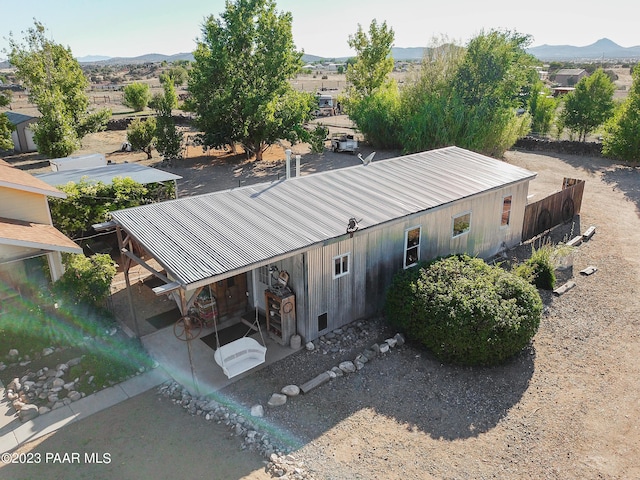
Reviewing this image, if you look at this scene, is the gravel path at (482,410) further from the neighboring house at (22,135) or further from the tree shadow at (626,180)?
the neighboring house at (22,135)

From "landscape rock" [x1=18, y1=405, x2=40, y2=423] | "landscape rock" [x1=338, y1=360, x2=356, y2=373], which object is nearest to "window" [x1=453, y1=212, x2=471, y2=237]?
"landscape rock" [x1=338, y1=360, x2=356, y2=373]

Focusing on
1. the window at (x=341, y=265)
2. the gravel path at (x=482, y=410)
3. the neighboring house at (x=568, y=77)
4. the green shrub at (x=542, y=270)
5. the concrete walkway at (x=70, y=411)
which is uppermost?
the neighboring house at (x=568, y=77)

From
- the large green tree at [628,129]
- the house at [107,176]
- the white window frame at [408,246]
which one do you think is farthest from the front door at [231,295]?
the large green tree at [628,129]

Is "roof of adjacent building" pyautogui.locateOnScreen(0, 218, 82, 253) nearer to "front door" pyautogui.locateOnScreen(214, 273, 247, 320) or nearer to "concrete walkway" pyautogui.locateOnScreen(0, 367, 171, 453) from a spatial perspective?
"concrete walkway" pyautogui.locateOnScreen(0, 367, 171, 453)

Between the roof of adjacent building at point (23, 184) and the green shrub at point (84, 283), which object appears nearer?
the green shrub at point (84, 283)

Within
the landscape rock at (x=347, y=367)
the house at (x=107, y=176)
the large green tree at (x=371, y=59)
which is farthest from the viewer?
the large green tree at (x=371, y=59)

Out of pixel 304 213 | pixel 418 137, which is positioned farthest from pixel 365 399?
pixel 418 137
